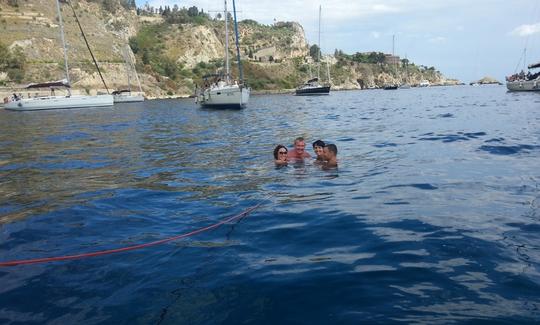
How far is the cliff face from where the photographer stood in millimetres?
85875

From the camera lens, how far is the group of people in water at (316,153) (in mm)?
10938

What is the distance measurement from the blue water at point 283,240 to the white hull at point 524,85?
42348 millimetres

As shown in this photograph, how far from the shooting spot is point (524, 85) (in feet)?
170

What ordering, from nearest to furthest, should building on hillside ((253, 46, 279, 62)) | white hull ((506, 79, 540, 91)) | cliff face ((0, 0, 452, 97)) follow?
1. white hull ((506, 79, 540, 91))
2. cliff face ((0, 0, 452, 97))
3. building on hillside ((253, 46, 279, 62))

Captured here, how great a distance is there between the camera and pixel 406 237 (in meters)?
5.61

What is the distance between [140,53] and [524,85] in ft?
320

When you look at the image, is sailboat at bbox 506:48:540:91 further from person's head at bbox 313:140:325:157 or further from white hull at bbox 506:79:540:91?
person's head at bbox 313:140:325:157

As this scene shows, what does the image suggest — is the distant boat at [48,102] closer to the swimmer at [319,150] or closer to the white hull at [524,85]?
the swimmer at [319,150]

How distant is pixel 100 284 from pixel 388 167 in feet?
25.3

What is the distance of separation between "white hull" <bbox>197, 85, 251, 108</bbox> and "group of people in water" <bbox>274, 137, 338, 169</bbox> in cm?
2869

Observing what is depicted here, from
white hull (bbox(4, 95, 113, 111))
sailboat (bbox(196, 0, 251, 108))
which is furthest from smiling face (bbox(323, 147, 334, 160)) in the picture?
white hull (bbox(4, 95, 113, 111))

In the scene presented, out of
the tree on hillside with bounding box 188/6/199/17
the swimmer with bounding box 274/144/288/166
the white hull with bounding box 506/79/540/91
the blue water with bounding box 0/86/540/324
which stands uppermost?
the tree on hillside with bounding box 188/6/199/17

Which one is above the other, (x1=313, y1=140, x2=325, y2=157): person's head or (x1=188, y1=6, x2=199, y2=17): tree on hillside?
(x1=188, y1=6, x2=199, y2=17): tree on hillside

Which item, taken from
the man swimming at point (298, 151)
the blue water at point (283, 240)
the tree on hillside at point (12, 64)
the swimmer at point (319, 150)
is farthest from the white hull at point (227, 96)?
the tree on hillside at point (12, 64)
